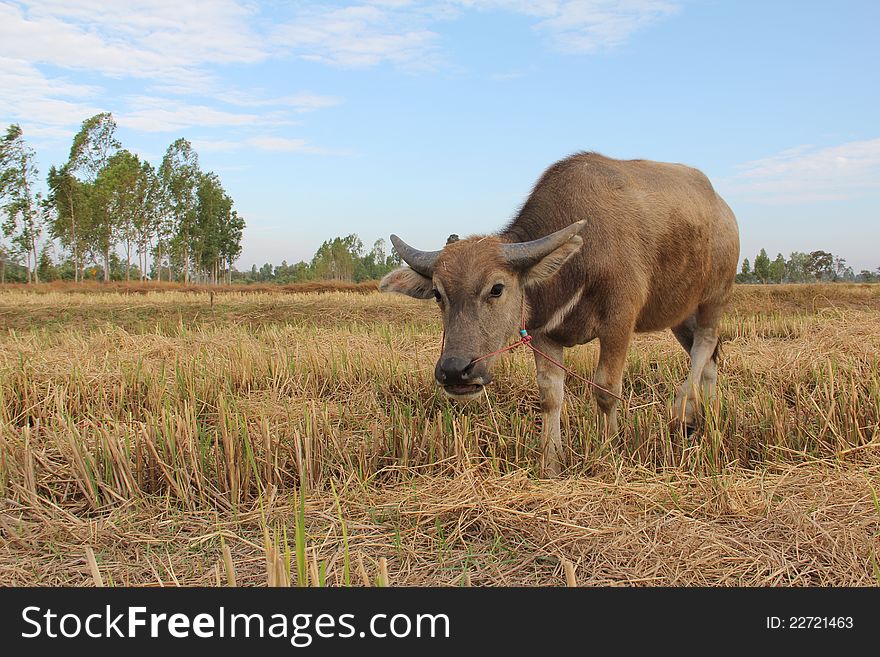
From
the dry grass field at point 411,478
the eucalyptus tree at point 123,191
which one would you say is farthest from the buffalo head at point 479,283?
the eucalyptus tree at point 123,191

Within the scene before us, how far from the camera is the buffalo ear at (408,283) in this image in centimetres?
332

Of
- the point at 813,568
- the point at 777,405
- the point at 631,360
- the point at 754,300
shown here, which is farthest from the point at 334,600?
the point at 754,300

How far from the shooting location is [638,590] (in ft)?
5.88

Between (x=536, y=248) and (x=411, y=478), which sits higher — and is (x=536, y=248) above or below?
above

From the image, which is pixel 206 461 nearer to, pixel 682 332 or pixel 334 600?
pixel 334 600

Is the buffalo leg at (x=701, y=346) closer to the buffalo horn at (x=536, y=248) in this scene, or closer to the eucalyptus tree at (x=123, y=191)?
the buffalo horn at (x=536, y=248)

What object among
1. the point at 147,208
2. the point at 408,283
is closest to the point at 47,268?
the point at 147,208

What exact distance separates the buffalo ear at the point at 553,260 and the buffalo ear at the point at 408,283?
0.55m

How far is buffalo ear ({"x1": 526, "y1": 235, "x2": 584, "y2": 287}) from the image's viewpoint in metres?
3.16

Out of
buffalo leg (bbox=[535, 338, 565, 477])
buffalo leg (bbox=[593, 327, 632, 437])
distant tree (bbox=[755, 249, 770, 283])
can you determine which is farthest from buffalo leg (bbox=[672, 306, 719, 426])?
distant tree (bbox=[755, 249, 770, 283])

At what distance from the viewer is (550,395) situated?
3.76 meters

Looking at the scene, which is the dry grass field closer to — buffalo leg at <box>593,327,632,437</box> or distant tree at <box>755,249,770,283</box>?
buffalo leg at <box>593,327,632,437</box>

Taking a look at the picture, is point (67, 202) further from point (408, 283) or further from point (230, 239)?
point (408, 283)

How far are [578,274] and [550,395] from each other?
2.53ft
